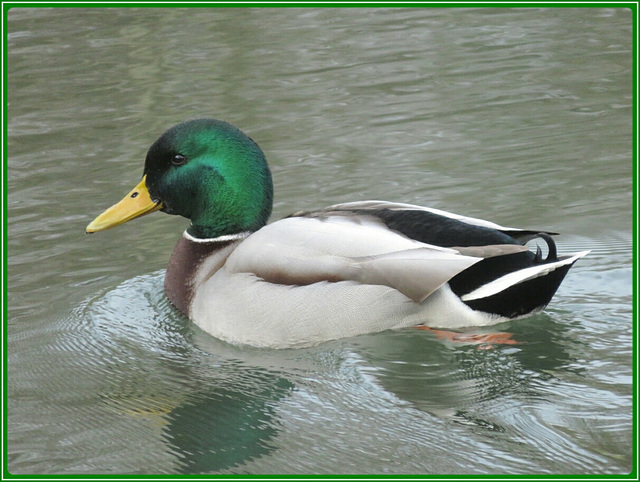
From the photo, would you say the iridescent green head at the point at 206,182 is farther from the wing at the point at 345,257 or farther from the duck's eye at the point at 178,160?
the wing at the point at 345,257

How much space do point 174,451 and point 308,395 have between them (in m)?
0.72

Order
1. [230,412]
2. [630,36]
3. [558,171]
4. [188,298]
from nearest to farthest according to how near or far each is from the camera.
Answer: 1. [230,412]
2. [188,298]
3. [558,171]
4. [630,36]

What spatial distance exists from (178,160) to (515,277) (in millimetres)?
2066

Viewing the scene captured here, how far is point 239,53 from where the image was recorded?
10.7m

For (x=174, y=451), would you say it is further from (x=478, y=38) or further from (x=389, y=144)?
(x=478, y=38)

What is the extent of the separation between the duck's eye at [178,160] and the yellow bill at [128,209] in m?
0.26

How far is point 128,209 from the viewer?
590 centimetres

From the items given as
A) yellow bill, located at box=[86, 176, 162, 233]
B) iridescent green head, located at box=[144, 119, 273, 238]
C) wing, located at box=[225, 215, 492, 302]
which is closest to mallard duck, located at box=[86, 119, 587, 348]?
wing, located at box=[225, 215, 492, 302]

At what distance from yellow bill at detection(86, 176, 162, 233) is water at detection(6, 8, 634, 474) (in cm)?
56

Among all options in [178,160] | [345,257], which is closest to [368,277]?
[345,257]

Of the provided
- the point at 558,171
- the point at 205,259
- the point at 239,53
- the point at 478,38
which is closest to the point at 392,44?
the point at 478,38

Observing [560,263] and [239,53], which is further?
[239,53]

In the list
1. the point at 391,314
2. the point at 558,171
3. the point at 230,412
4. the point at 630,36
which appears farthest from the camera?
the point at 630,36

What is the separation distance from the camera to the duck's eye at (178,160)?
5801 mm
